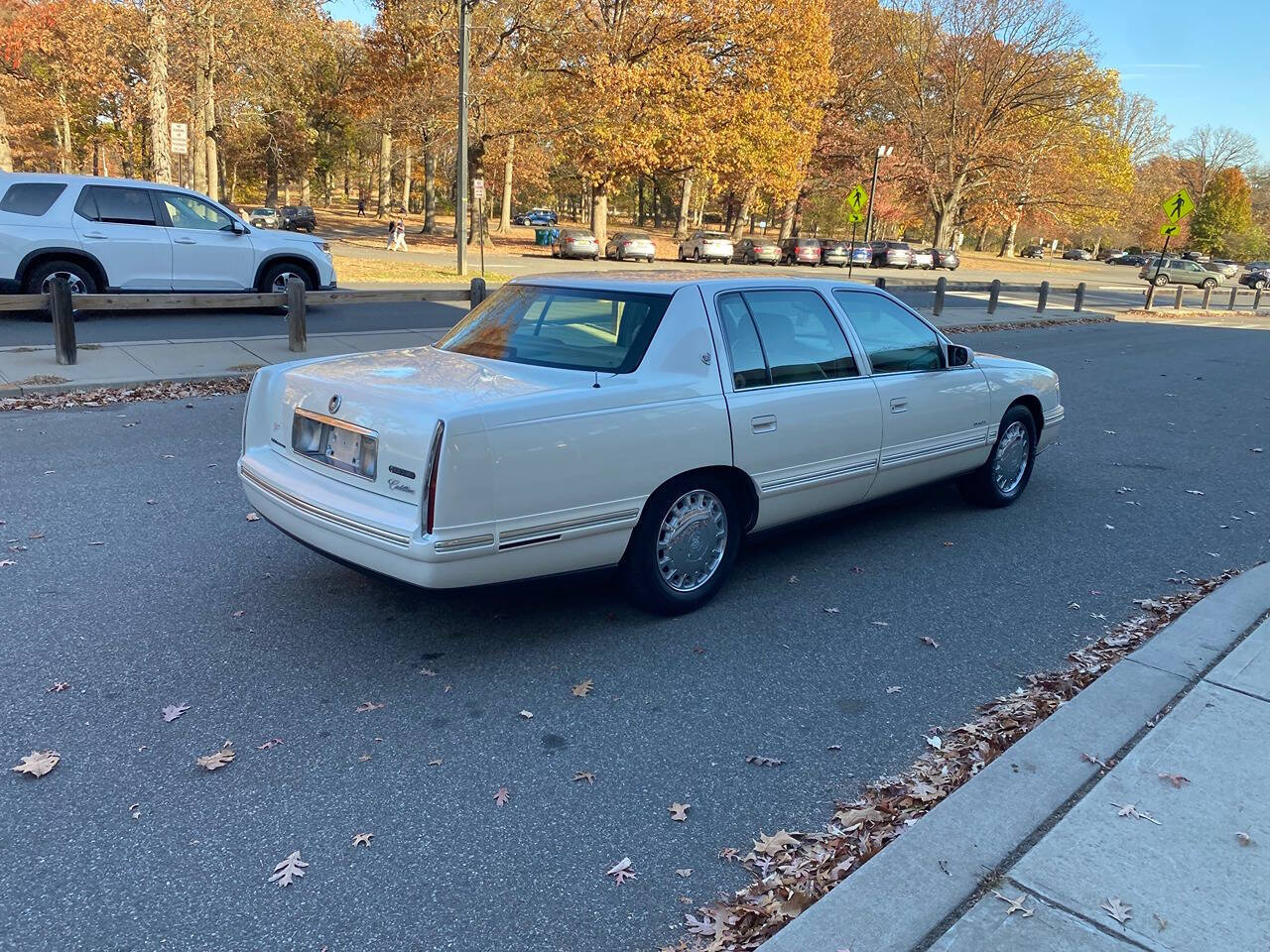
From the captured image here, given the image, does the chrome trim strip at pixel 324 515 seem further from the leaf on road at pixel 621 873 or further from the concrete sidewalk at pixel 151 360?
the concrete sidewalk at pixel 151 360

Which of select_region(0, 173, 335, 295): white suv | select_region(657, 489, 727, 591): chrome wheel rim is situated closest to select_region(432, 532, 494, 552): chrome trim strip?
select_region(657, 489, 727, 591): chrome wheel rim

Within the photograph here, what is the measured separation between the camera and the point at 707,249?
4409cm

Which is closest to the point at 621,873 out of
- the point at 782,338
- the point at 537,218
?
the point at 782,338

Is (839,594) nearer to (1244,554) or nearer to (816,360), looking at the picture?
(816,360)

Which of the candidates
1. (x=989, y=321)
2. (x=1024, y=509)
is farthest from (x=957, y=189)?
(x=1024, y=509)

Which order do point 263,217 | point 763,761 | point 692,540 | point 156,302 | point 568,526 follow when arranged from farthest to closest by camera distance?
point 263,217, point 156,302, point 692,540, point 568,526, point 763,761

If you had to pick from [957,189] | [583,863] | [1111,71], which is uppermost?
[1111,71]

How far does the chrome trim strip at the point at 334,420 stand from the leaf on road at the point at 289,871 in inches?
63.1

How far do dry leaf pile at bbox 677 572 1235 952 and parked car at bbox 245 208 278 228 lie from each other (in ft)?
143

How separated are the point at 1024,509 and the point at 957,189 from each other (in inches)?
2038

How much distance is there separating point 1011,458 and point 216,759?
5440mm

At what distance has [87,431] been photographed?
7727 mm

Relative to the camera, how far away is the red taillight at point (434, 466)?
3.49m

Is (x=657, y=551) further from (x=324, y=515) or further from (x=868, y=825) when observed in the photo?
(x=868, y=825)
